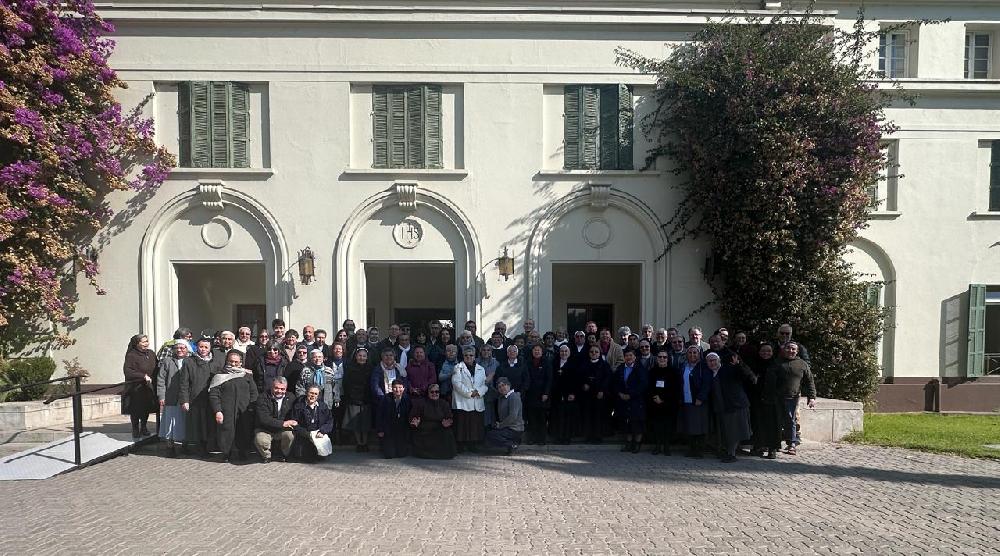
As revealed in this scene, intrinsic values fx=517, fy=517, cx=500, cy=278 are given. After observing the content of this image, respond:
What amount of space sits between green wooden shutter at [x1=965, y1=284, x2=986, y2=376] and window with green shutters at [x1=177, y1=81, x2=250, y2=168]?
56.8 feet

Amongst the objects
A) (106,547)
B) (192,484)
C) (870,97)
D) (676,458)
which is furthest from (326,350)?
(870,97)

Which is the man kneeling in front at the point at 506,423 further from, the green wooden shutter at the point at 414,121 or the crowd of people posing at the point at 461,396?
the green wooden shutter at the point at 414,121

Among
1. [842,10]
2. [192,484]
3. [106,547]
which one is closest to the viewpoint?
[106,547]

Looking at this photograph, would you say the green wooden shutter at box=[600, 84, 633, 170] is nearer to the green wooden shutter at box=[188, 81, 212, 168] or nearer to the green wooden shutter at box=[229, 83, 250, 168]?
the green wooden shutter at box=[229, 83, 250, 168]

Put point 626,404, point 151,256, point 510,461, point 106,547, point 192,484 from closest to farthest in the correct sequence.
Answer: point 106,547 → point 192,484 → point 510,461 → point 626,404 → point 151,256

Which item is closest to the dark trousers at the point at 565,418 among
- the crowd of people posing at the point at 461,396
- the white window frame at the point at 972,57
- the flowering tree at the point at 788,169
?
the crowd of people posing at the point at 461,396

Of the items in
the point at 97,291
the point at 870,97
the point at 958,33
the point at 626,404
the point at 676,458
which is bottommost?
the point at 676,458

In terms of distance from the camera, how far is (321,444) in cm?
764

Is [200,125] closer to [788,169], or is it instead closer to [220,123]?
[220,123]

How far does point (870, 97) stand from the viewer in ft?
34.9

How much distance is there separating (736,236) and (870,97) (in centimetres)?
399

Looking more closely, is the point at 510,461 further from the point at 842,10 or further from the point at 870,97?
the point at 842,10

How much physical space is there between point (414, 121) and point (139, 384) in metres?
7.33

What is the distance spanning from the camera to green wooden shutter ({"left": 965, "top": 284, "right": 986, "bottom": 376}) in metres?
12.4
